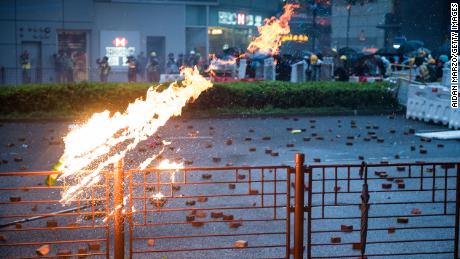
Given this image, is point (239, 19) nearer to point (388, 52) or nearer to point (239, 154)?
point (388, 52)

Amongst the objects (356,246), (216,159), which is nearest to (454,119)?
(216,159)

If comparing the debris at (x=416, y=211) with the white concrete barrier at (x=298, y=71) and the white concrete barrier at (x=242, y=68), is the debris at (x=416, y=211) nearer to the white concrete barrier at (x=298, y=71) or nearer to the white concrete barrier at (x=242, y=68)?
the white concrete barrier at (x=298, y=71)

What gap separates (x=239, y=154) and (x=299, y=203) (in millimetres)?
8308

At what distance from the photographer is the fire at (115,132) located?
10938 mm

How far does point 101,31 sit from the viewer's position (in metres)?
39.8

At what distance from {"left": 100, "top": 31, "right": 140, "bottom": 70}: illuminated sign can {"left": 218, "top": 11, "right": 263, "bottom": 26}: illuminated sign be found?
25.2 feet

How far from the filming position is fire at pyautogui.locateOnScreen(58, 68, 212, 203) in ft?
35.9

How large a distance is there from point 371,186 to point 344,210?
5.74 feet

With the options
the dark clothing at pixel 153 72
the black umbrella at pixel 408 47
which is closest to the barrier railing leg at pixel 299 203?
the dark clothing at pixel 153 72

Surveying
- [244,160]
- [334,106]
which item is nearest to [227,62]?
[334,106]

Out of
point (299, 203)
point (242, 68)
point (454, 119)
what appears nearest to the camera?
point (299, 203)

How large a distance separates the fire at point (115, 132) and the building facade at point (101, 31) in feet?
53.1

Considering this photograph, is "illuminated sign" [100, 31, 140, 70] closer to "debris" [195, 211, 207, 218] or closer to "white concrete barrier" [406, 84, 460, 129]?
"white concrete barrier" [406, 84, 460, 129]

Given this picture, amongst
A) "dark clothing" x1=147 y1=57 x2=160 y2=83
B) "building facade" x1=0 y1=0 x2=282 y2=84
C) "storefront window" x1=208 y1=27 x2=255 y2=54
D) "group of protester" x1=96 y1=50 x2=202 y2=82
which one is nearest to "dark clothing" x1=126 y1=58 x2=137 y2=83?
"group of protester" x1=96 y1=50 x2=202 y2=82
